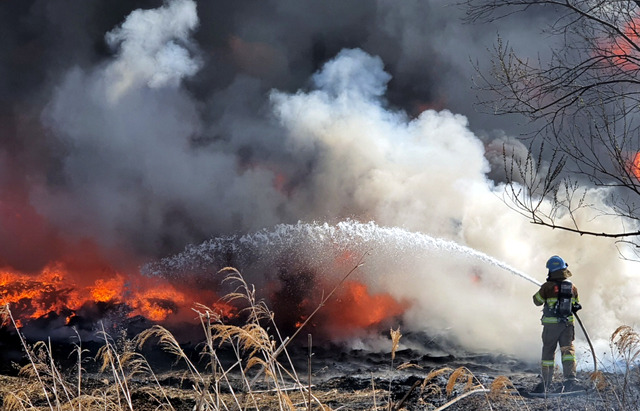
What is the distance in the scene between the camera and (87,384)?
973 cm

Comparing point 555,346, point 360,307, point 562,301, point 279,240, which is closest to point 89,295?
point 279,240

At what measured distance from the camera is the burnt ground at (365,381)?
7012 millimetres

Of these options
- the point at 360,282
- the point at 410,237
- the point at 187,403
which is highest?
the point at 410,237

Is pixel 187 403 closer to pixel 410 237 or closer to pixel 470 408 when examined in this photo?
pixel 470 408

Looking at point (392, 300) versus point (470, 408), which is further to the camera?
point (392, 300)

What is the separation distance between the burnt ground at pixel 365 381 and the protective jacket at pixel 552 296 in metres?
0.98

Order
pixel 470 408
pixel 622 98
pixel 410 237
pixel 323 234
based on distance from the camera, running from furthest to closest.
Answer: pixel 323 234
pixel 410 237
pixel 470 408
pixel 622 98

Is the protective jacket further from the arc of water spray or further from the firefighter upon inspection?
the arc of water spray

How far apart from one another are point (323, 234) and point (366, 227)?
2.16 metres

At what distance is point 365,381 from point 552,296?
4.10 metres

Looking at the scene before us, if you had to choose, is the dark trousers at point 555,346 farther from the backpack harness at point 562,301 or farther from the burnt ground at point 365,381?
the burnt ground at point 365,381

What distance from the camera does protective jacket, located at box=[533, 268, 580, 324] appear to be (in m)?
8.20

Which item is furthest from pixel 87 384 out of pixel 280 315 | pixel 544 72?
pixel 280 315

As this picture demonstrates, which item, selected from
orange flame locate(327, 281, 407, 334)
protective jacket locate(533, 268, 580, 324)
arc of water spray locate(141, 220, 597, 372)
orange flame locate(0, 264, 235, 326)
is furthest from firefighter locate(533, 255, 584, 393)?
arc of water spray locate(141, 220, 597, 372)
